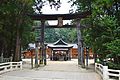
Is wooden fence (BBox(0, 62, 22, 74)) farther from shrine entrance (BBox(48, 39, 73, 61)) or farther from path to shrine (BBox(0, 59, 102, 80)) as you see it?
shrine entrance (BBox(48, 39, 73, 61))

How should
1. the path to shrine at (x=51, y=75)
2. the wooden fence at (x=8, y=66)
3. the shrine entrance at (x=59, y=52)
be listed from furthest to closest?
the shrine entrance at (x=59, y=52), the wooden fence at (x=8, y=66), the path to shrine at (x=51, y=75)

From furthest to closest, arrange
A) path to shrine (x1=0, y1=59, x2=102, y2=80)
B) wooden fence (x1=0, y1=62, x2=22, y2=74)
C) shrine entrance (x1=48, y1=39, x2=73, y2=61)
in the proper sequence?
shrine entrance (x1=48, y1=39, x2=73, y2=61)
wooden fence (x1=0, y1=62, x2=22, y2=74)
path to shrine (x1=0, y1=59, x2=102, y2=80)

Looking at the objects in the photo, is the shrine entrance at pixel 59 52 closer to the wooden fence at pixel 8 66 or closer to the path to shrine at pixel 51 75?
the wooden fence at pixel 8 66

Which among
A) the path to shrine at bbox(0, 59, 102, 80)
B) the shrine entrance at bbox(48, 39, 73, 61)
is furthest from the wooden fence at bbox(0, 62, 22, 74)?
the shrine entrance at bbox(48, 39, 73, 61)

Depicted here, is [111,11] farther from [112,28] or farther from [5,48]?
[5,48]

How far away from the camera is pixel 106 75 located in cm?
1566

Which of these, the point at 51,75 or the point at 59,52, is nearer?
the point at 51,75

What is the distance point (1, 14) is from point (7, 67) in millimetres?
4716

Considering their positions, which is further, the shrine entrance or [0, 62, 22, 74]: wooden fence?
the shrine entrance

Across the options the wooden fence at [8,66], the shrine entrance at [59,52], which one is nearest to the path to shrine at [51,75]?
the wooden fence at [8,66]

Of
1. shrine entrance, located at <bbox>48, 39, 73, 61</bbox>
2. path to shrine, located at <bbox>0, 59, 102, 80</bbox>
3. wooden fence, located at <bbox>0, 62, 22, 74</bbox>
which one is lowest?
path to shrine, located at <bbox>0, 59, 102, 80</bbox>

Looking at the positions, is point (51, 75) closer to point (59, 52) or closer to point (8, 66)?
point (8, 66)

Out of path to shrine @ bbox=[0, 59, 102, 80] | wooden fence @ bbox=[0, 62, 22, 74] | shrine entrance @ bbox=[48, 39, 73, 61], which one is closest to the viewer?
path to shrine @ bbox=[0, 59, 102, 80]

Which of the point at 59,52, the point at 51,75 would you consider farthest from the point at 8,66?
the point at 59,52
